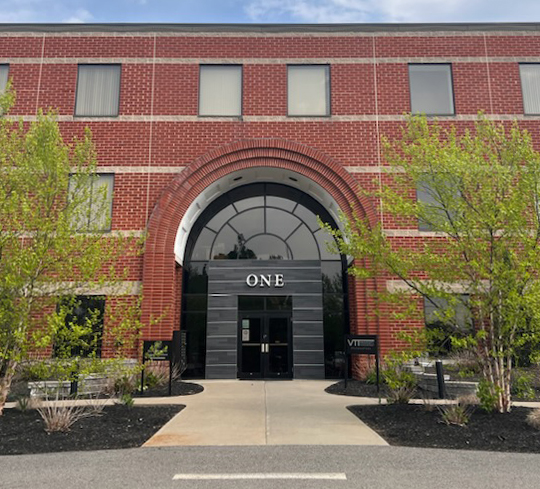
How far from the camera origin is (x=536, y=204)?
26.6ft

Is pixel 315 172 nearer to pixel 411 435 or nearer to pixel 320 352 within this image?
pixel 320 352

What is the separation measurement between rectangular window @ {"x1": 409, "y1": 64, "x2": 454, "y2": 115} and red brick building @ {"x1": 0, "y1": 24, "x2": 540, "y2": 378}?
0.05 m

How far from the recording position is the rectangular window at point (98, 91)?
49.5ft

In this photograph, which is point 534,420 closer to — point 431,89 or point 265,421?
point 265,421

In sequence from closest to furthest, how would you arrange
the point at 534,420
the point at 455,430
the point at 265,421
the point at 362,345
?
the point at 455,430 < the point at 534,420 < the point at 265,421 < the point at 362,345

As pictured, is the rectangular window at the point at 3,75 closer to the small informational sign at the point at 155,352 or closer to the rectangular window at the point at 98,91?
the rectangular window at the point at 98,91

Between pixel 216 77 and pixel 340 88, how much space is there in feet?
14.1

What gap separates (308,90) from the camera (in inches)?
607

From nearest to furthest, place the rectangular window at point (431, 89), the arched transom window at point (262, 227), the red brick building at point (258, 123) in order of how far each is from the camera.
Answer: the red brick building at point (258, 123), the rectangular window at point (431, 89), the arched transom window at point (262, 227)

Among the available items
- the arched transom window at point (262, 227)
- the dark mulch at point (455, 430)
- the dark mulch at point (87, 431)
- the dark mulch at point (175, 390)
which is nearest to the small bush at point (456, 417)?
the dark mulch at point (455, 430)

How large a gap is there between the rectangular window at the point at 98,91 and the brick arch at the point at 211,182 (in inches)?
143

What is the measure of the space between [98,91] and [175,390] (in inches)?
405

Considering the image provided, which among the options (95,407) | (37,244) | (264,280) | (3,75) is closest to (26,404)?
(95,407)

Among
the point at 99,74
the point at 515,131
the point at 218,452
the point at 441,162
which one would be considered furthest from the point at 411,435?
the point at 99,74
